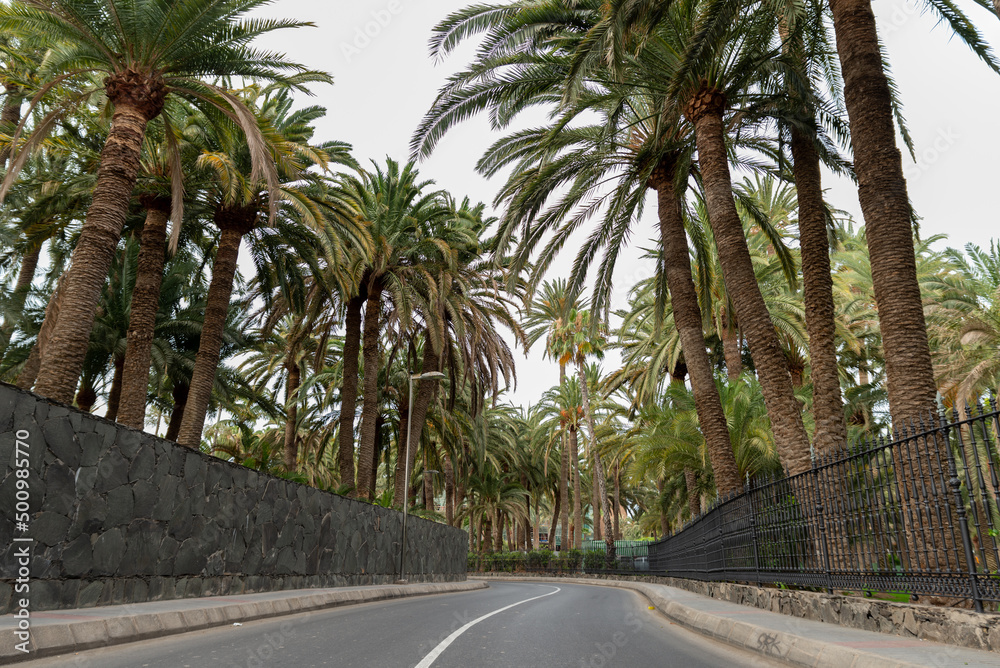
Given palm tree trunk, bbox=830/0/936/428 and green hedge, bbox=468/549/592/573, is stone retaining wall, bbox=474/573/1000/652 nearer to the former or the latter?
palm tree trunk, bbox=830/0/936/428

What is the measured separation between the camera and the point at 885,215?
885 centimetres

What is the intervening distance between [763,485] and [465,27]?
1020 cm

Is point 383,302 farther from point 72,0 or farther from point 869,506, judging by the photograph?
point 869,506

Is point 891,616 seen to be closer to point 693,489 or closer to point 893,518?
point 893,518

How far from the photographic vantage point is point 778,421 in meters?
11.7

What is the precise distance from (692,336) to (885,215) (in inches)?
261

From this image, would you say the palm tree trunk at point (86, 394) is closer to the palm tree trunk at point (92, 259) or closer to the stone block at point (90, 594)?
the palm tree trunk at point (92, 259)

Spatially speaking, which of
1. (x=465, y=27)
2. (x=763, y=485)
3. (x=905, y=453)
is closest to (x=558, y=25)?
(x=465, y=27)

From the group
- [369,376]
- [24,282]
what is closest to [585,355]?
[369,376]

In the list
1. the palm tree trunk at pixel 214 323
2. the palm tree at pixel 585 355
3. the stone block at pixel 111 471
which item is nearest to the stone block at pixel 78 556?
the stone block at pixel 111 471

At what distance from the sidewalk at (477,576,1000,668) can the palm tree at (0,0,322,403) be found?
10.9 m

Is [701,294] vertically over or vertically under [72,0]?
under

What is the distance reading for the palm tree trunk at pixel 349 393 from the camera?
21875mm

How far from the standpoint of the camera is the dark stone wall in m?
7.25
